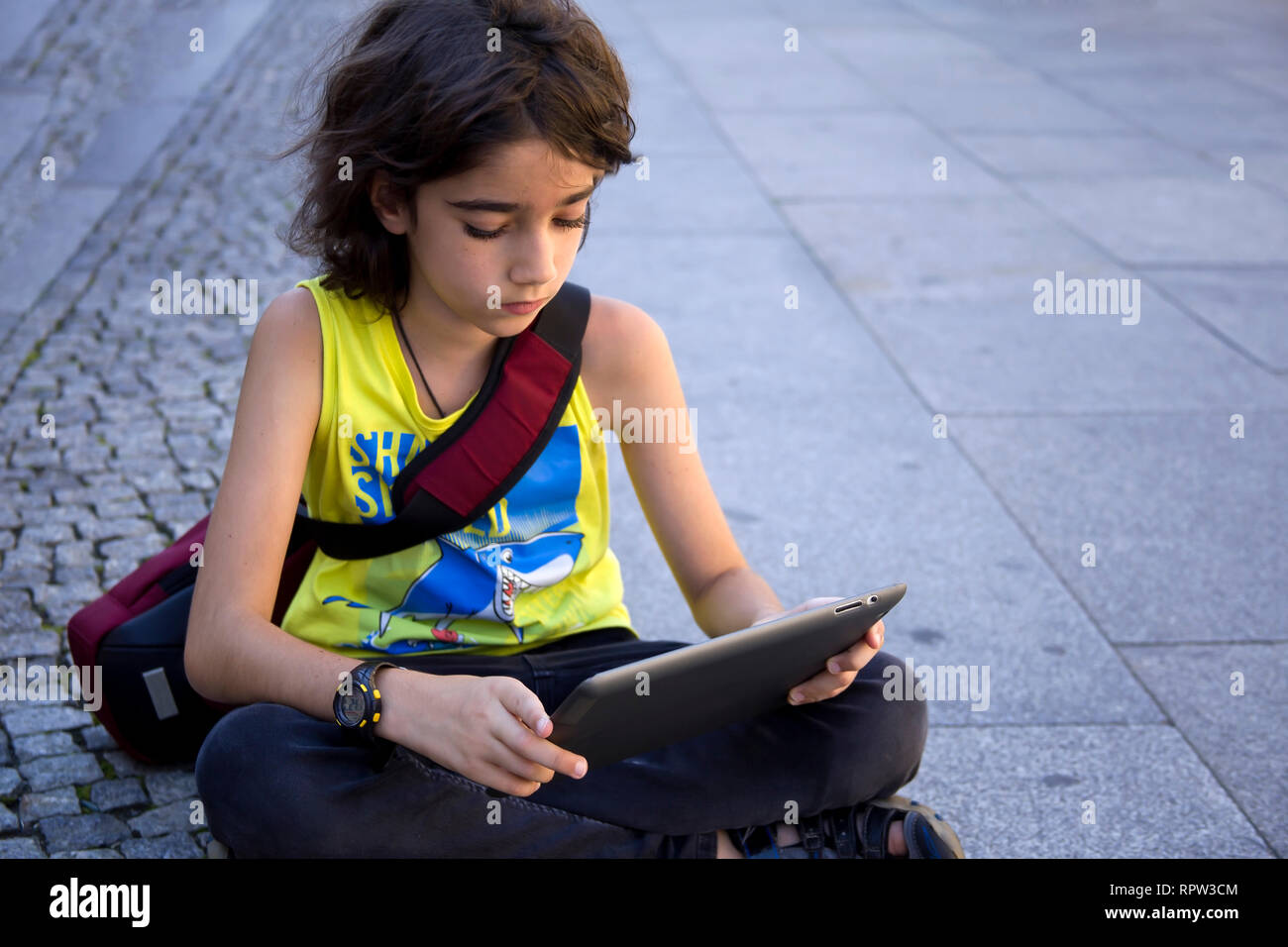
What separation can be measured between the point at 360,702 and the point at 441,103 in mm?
779

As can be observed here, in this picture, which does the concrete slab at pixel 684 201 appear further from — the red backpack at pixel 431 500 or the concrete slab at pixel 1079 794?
the red backpack at pixel 431 500

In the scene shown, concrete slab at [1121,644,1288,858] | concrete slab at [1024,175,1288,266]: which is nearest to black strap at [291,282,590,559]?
concrete slab at [1121,644,1288,858]

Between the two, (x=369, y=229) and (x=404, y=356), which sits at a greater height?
(x=369, y=229)

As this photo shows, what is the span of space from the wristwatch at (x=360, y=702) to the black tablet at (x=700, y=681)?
0.27 meters

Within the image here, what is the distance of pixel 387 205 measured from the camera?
1897 millimetres

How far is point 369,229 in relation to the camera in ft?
6.43

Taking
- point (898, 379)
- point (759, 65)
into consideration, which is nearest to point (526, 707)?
point (898, 379)

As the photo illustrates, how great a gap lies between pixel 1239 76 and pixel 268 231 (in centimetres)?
667

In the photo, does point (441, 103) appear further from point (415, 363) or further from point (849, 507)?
point (849, 507)

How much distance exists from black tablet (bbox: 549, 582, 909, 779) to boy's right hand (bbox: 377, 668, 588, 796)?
3cm

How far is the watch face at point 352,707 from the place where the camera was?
1.72 metres

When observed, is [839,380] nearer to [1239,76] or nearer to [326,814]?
[326,814]
